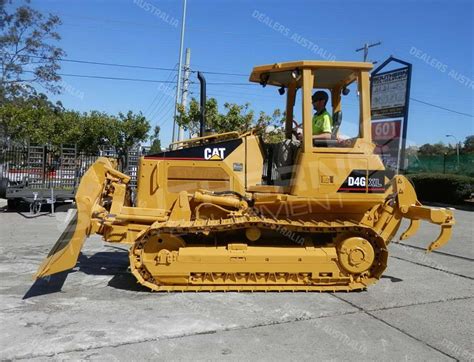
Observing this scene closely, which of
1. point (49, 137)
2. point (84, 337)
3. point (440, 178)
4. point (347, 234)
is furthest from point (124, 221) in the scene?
point (49, 137)

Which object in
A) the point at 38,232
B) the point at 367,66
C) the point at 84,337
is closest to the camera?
the point at 84,337

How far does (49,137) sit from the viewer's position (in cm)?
2831

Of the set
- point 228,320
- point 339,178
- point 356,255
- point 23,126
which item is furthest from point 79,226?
point 23,126

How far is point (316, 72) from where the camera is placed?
6.07 metres

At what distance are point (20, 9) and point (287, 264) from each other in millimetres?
32482

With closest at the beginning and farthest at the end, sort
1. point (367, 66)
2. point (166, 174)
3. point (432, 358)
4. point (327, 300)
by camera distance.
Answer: point (432, 358), point (327, 300), point (367, 66), point (166, 174)

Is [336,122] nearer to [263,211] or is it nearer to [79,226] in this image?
[263,211]

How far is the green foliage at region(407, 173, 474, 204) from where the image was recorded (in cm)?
2044

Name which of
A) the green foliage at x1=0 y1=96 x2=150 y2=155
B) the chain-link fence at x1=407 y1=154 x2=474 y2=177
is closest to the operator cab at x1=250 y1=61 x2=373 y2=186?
the chain-link fence at x1=407 y1=154 x2=474 y2=177

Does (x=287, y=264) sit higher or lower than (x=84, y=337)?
higher

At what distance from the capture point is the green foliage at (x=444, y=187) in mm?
20438

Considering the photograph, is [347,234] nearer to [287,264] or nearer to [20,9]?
[287,264]

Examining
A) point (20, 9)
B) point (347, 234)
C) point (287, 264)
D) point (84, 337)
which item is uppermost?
point (20, 9)

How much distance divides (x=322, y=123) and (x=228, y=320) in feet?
9.32
